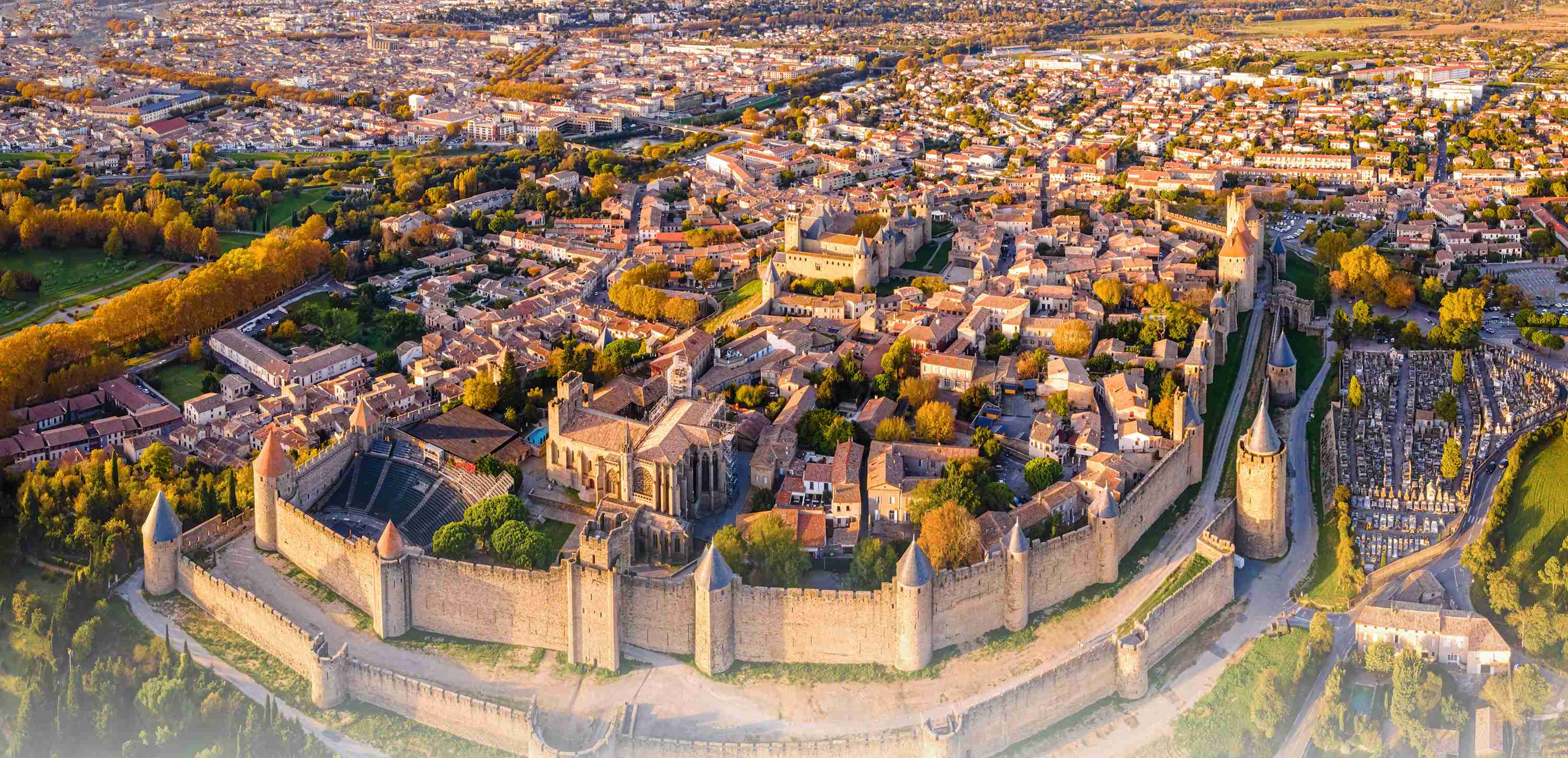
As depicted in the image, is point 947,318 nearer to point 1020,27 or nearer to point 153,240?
point 153,240

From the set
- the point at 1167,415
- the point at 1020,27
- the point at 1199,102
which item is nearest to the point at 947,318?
the point at 1167,415

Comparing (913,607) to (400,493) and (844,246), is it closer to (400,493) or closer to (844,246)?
(400,493)

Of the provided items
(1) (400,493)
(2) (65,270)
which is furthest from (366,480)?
(2) (65,270)

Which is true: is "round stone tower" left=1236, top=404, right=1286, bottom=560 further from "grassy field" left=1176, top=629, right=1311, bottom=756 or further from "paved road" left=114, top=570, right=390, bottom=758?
"paved road" left=114, top=570, right=390, bottom=758

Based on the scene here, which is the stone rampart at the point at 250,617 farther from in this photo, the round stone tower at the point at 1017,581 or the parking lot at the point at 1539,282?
the parking lot at the point at 1539,282

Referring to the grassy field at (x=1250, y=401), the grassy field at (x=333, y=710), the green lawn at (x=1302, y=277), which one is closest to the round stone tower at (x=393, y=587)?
the grassy field at (x=333, y=710)
